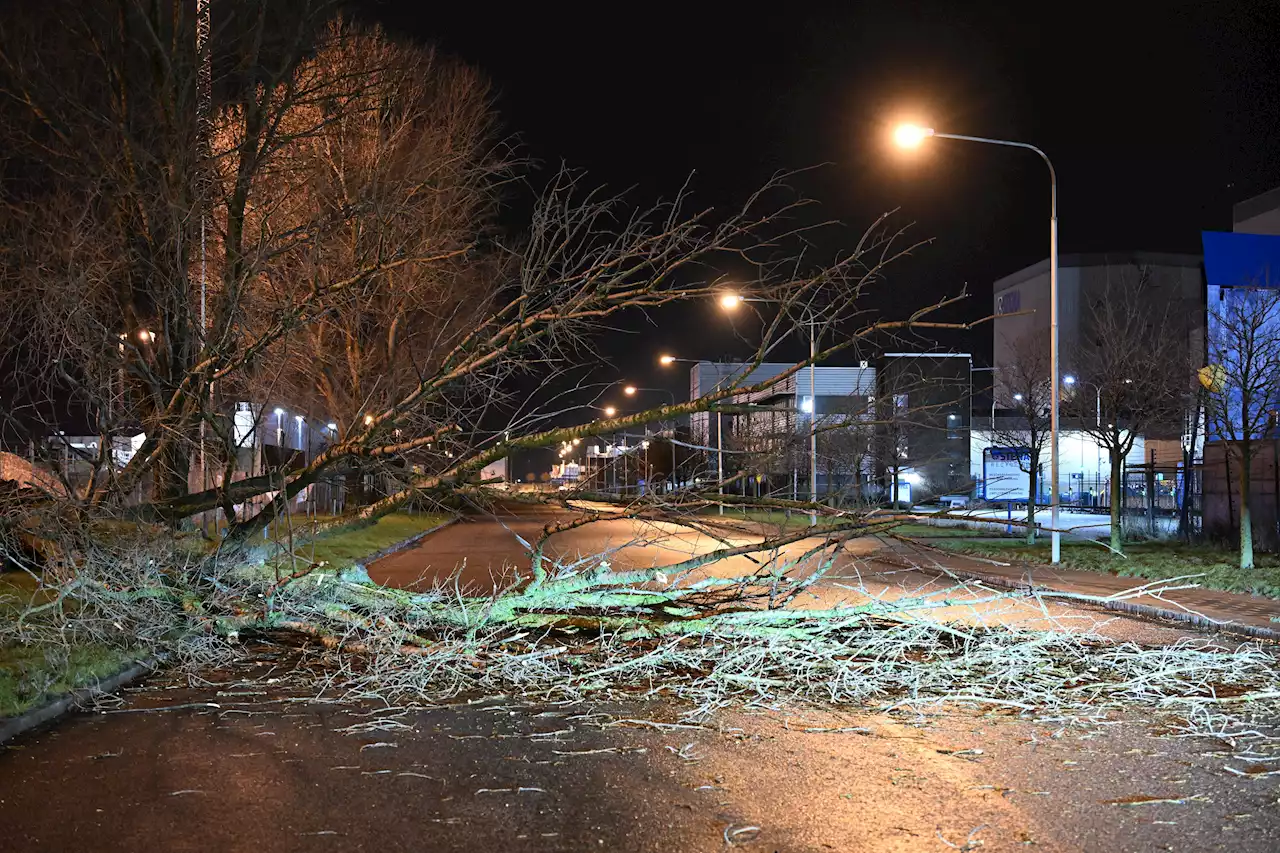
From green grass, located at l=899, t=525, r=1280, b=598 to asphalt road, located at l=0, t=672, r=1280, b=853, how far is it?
687cm

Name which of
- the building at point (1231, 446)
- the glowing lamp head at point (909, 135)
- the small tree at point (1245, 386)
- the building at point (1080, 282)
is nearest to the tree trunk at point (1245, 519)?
the small tree at point (1245, 386)

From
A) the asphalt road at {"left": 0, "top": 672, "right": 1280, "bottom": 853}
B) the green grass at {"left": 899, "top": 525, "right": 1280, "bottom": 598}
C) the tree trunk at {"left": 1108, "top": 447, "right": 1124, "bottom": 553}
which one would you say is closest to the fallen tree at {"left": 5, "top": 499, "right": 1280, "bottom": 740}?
the asphalt road at {"left": 0, "top": 672, "right": 1280, "bottom": 853}

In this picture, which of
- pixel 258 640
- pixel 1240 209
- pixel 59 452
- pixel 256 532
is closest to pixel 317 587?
pixel 258 640

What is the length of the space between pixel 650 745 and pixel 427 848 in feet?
6.60

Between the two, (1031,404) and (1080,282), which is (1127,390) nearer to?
(1031,404)

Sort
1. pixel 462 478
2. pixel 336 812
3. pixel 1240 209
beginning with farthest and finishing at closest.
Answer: pixel 1240 209 → pixel 462 478 → pixel 336 812

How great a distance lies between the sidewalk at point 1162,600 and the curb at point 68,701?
6.47 meters

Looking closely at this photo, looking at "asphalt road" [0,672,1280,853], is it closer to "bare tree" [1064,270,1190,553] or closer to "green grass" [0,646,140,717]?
"green grass" [0,646,140,717]

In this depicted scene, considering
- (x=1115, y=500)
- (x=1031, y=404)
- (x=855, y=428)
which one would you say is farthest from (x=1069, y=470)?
(x=855, y=428)

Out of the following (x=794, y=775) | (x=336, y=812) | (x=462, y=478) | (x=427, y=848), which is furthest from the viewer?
(x=462, y=478)

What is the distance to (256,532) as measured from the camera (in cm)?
1092

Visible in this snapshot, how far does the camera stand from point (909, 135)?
1447cm

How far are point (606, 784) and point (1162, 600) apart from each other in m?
10.1

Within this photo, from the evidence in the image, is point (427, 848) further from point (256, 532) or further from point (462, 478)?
point (256, 532)
